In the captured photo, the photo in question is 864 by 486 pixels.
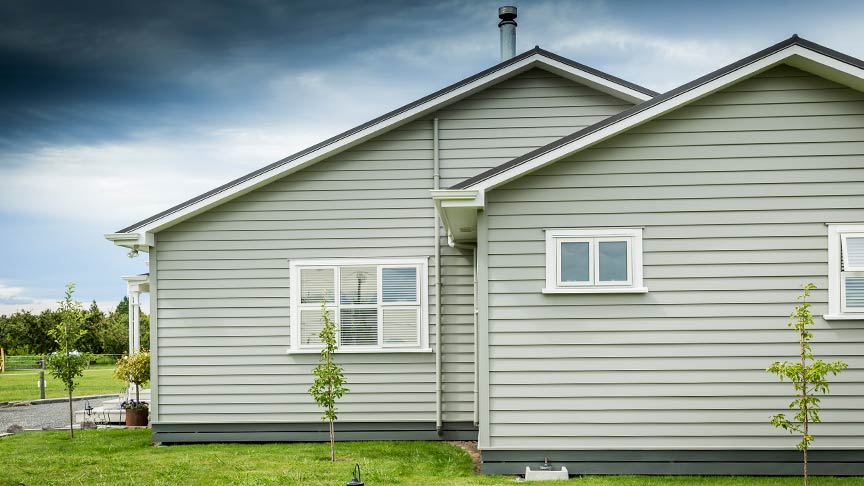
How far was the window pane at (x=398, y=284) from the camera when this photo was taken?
42.8ft

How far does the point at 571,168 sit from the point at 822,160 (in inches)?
113

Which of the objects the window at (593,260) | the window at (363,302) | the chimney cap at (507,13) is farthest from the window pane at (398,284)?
the chimney cap at (507,13)

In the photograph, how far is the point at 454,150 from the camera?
13.4m

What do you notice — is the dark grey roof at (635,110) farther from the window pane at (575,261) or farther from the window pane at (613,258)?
the window pane at (613,258)

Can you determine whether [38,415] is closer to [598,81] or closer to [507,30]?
[507,30]

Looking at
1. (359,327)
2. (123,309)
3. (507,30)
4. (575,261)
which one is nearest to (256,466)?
(359,327)

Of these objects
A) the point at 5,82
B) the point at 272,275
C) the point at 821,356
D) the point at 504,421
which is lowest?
the point at 504,421

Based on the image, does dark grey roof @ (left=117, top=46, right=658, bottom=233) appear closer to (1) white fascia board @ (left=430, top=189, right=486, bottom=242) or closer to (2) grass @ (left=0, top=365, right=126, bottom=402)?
(1) white fascia board @ (left=430, top=189, right=486, bottom=242)

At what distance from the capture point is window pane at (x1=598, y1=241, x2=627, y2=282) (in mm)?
9672

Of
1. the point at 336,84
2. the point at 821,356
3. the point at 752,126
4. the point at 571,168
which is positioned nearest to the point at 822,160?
the point at 752,126

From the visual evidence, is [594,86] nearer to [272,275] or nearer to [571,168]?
[571,168]

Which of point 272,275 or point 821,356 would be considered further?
point 272,275

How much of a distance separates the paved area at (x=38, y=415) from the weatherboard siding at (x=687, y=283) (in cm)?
1192

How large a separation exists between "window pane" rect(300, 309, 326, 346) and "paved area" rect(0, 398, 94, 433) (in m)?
7.40
